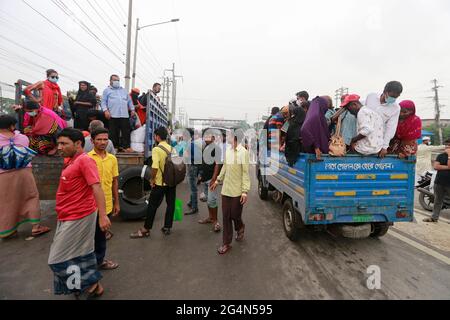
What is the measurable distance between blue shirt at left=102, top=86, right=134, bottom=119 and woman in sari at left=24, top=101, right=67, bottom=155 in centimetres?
94

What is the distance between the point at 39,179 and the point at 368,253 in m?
5.27

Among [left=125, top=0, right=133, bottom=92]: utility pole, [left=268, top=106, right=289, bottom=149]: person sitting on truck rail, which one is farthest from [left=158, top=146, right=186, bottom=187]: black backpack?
[left=125, top=0, right=133, bottom=92]: utility pole

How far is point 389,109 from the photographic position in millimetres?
3168

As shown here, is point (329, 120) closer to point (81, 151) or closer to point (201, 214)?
point (201, 214)

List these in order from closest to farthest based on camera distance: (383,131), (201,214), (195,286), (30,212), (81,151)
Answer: (81,151) < (195,286) < (383,131) < (30,212) < (201,214)

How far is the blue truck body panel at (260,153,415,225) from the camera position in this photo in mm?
2941

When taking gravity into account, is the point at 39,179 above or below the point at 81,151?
below

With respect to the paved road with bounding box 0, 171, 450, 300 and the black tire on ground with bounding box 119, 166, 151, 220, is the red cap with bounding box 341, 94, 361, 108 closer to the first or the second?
the paved road with bounding box 0, 171, 450, 300

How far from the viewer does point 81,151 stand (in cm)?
215

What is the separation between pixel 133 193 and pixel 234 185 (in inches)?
95.9

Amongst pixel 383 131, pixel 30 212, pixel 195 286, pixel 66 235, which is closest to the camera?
pixel 66 235

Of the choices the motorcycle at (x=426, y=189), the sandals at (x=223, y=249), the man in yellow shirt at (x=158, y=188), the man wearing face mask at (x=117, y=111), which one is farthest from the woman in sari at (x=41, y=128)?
the motorcycle at (x=426, y=189)
